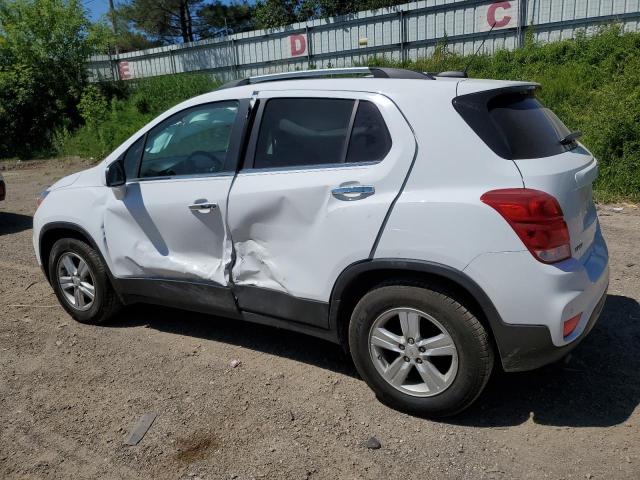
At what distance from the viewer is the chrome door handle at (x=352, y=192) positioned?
303 cm

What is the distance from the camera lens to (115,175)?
13.2ft

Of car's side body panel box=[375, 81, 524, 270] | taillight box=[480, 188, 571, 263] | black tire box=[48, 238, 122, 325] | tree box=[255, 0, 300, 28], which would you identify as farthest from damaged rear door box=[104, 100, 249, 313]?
tree box=[255, 0, 300, 28]

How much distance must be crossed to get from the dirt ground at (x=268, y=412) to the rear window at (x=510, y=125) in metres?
1.44

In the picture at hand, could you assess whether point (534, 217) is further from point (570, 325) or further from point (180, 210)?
point (180, 210)

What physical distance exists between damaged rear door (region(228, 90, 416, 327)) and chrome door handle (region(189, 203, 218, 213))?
16 cm

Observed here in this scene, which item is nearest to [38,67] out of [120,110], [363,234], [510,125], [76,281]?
[120,110]

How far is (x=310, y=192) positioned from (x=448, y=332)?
1.07 m

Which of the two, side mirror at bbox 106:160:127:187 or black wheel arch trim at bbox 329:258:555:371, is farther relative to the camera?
side mirror at bbox 106:160:127:187

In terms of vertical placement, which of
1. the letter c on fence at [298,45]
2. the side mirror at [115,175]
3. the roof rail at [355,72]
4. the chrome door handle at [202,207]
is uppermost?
the letter c on fence at [298,45]

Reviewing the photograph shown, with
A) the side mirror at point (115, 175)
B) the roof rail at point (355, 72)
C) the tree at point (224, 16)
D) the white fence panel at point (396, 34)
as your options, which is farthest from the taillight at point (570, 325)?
the tree at point (224, 16)

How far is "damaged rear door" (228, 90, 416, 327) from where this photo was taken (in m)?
3.04

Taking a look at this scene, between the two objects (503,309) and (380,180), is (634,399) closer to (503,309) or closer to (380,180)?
(503,309)

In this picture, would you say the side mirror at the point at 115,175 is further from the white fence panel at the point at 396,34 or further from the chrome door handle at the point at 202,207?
the white fence panel at the point at 396,34

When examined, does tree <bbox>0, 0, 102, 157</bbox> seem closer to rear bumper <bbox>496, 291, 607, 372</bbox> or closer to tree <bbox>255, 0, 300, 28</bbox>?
tree <bbox>255, 0, 300, 28</bbox>
